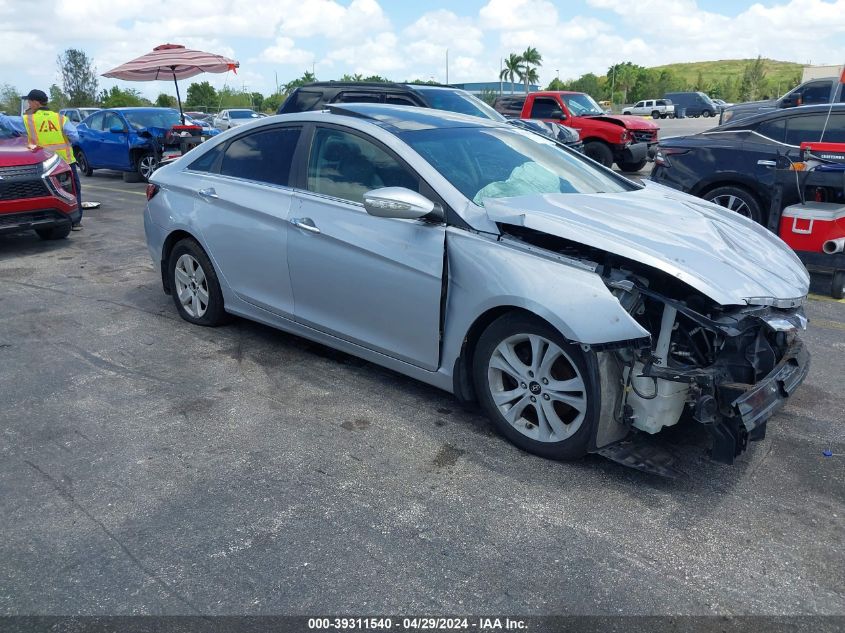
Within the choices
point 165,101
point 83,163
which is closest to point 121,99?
point 165,101

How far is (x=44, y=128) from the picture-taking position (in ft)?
29.6

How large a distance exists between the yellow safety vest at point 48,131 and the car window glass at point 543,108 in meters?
10.0

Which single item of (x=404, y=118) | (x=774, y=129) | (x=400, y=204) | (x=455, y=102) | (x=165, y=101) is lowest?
(x=165, y=101)

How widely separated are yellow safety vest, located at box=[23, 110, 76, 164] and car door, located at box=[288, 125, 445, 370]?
6.15 m

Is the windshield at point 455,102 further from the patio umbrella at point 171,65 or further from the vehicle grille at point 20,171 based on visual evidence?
the patio umbrella at point 171,65

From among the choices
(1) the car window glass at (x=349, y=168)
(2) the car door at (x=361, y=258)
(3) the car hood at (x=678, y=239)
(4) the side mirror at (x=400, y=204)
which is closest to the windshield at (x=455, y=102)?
(1) the car window glass at (x=349, y=168)

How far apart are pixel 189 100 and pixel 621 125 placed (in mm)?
55166

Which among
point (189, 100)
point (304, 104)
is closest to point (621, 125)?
point (304, 104)

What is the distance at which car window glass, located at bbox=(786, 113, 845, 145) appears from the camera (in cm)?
770

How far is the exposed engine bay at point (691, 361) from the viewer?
302 cm

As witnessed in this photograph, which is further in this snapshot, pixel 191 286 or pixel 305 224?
pixel 191 286

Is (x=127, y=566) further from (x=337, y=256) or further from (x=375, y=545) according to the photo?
(x=337, y=256)

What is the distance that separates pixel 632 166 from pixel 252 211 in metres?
12.3

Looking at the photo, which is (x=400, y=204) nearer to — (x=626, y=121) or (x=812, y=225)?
(x=812, y=225)
